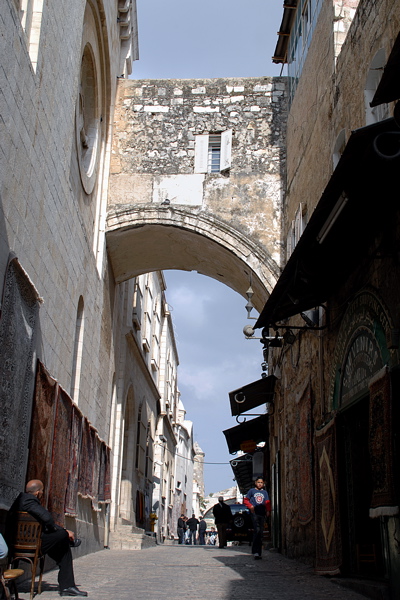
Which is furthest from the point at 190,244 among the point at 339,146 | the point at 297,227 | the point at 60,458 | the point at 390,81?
the point at 390,81

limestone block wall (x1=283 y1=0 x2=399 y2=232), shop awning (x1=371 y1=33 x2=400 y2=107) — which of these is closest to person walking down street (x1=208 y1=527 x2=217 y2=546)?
limestone block wall (x1=283 y1=0 x2=399 y2=232)

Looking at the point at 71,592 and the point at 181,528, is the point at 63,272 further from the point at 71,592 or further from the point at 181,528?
the point at 181,528

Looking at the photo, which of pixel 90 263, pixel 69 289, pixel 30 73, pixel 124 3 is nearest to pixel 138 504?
pixel 90 263

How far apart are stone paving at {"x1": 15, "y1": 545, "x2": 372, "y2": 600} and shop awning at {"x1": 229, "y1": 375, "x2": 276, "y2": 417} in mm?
5235

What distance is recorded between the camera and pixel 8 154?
6289 millimetres

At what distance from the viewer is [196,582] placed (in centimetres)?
666

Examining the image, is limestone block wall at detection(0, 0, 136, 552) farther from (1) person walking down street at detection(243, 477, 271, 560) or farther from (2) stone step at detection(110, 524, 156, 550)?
(1) person walking down street at detection(243, 477, 271, 560)

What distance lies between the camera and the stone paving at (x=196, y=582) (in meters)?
5.59

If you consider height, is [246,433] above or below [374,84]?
below

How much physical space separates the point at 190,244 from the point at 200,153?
6.12ft

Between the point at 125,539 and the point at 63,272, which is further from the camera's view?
the point at 125,539

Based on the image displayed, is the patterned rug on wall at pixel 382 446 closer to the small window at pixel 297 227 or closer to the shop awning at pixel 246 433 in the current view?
the small window at pixel 297 227

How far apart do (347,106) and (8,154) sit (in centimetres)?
417

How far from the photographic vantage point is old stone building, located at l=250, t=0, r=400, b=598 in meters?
5.38
